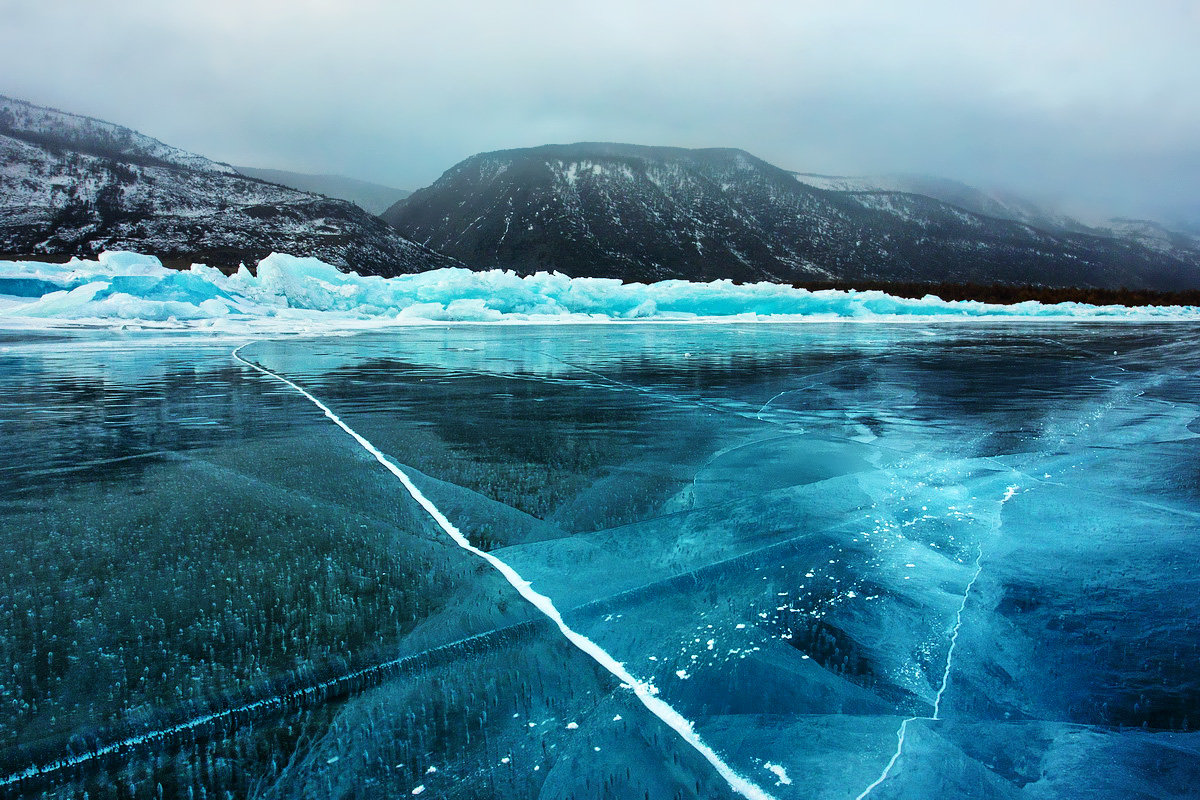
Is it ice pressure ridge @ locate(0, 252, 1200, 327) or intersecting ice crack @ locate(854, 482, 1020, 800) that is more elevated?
ice pressure ridge @ locate(0, 252, 1200, 327)

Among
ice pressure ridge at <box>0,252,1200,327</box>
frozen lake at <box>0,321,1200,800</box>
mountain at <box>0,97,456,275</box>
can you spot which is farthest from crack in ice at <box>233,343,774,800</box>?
mountain at <box>0,97,456,275</box>

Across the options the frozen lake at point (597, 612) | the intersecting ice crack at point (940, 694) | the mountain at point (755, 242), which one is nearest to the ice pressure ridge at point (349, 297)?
the frozen lake at point (597, 612)

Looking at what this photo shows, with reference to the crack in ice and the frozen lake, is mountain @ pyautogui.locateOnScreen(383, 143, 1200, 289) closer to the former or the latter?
the frozen lake

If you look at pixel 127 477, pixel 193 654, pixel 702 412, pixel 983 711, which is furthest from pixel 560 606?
pixel 702 412

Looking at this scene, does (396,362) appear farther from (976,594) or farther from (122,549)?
(976,594)

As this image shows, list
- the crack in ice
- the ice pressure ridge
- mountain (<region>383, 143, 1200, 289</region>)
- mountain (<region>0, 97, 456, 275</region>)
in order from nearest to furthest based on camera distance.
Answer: the crack in ice
the ice pressure ridge
mountain (<region>0, 97, 456, 275</region>)
mountain (<region>383, 143, 1200, 289</region>)

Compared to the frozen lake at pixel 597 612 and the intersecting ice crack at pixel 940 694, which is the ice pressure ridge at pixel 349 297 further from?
the intersecting ice crack at pixel 940 694

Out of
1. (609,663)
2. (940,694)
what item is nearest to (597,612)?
(609,663)
